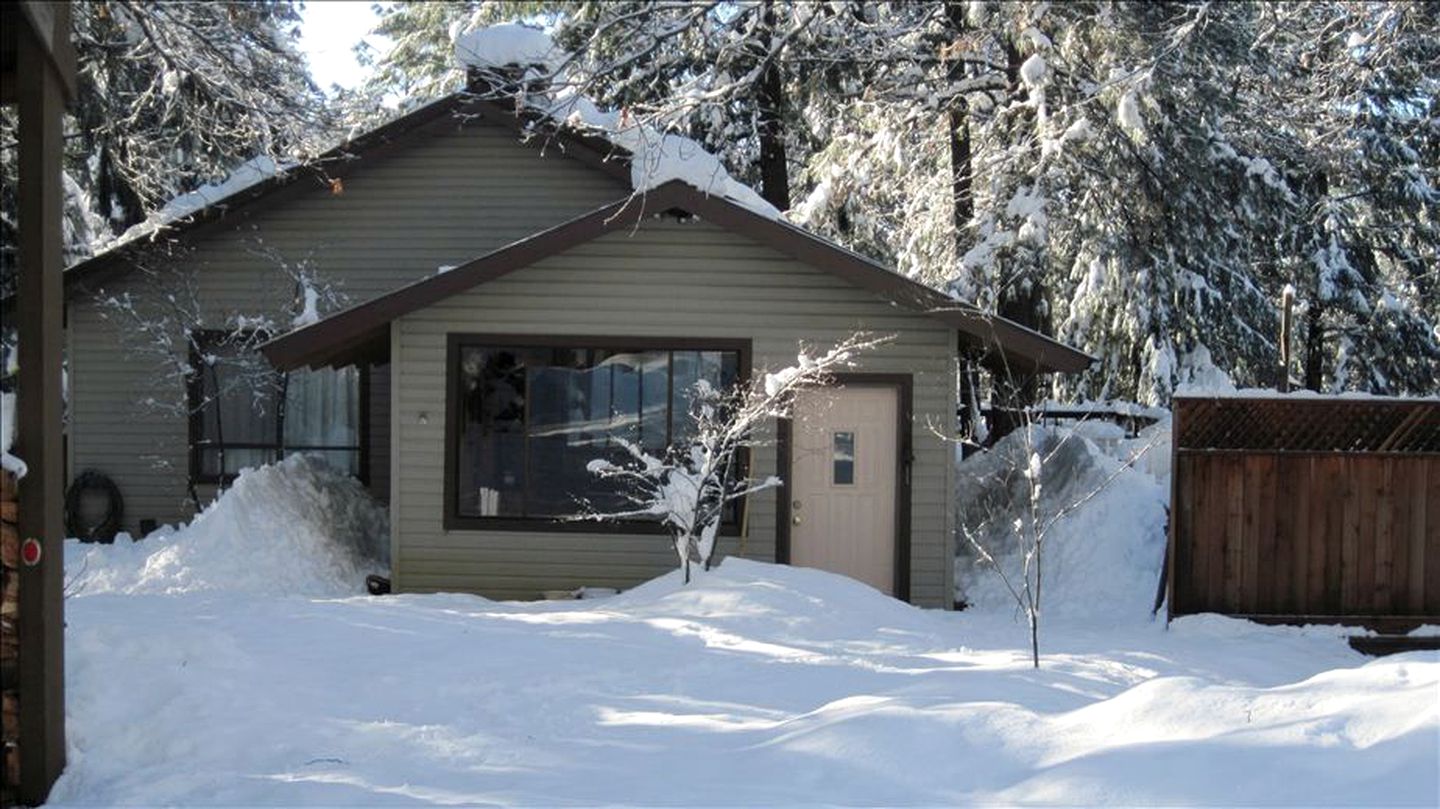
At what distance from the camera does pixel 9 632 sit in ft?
21.5

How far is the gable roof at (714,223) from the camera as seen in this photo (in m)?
13.2

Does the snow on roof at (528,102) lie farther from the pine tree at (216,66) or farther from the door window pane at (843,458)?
the door window pane at (843,458)

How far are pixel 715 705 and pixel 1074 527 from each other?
304 inches

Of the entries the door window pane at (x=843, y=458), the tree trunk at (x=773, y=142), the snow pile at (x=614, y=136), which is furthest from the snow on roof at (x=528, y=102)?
the tree trunk at (x=773, y=142)

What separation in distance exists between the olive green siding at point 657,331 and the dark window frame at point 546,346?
0.06 metres

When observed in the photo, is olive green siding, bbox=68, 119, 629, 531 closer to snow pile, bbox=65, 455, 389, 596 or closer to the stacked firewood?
snow pile, bbox=65, 455, 389, 596

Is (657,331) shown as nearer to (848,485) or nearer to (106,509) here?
(848,485)

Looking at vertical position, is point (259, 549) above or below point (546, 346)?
below

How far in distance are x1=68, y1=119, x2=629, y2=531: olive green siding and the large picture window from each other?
0.31 m

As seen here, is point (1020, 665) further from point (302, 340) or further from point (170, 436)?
point (170, 436)

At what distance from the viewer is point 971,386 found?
873 inches

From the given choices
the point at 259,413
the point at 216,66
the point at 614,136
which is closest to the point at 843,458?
the point at 614,136

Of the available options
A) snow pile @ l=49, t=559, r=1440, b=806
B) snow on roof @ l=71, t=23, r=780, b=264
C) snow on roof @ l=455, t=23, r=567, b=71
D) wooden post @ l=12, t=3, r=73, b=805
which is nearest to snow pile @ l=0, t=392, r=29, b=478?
wooden post @ l=12, t=3, r=73, b=805

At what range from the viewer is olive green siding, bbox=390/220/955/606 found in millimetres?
13734
